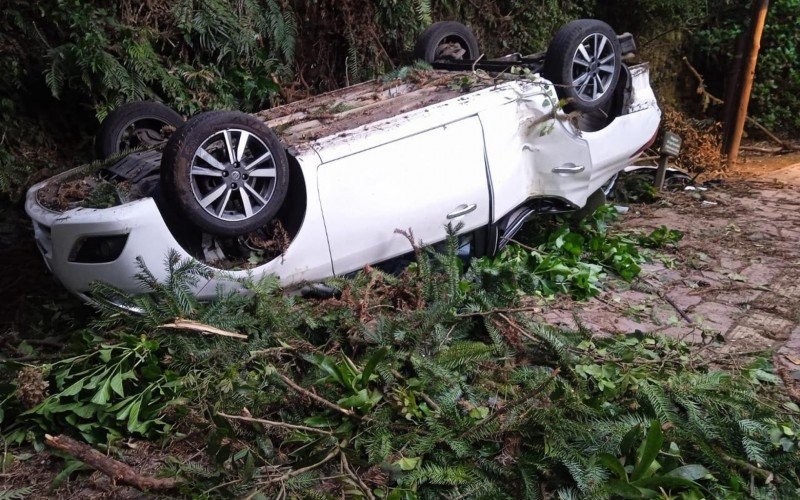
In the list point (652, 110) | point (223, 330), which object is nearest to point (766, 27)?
point (652, 110)

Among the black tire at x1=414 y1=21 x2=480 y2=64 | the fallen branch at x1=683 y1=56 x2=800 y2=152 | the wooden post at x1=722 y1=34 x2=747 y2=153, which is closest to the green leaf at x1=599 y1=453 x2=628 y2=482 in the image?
the black tire at x1=414 y1=21 x2=480 y2=64

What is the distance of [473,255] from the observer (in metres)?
4.71

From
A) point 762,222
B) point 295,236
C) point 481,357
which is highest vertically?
point 295,236

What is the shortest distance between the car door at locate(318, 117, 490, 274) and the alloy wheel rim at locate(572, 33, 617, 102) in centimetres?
112

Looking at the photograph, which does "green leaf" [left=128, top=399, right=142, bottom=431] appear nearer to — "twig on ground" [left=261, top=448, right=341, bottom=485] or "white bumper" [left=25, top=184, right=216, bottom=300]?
"white bumper" [left=25, top=184, right=216, bottom=300]

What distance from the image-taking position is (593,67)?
16.5 feet

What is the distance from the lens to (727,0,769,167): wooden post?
8758 millimetres

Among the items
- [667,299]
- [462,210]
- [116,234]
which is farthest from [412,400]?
[667,299]

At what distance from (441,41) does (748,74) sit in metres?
5.42

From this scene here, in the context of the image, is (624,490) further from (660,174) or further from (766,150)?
(766,150)

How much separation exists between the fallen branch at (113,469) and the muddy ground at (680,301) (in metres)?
0.16

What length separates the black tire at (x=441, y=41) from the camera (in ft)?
19.2

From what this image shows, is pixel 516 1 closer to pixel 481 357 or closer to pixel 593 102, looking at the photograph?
pixel 593 102

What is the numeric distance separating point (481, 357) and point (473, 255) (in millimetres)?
1364
